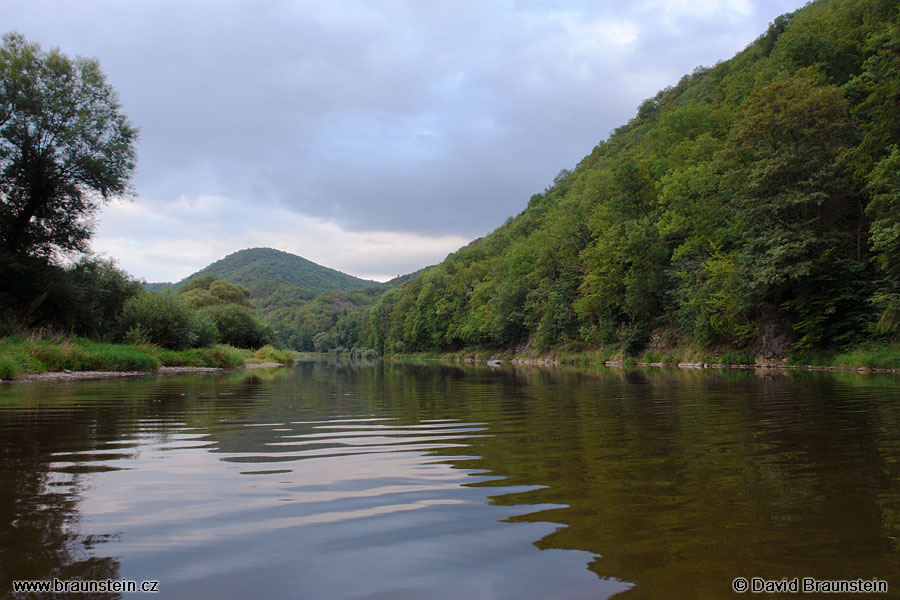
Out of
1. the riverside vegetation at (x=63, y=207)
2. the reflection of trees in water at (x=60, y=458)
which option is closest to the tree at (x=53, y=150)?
the riverside vegetation at (x=63, y=207)

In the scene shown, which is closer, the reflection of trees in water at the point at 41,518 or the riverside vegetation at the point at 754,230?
the reflection of trees in water at the point at 41,518

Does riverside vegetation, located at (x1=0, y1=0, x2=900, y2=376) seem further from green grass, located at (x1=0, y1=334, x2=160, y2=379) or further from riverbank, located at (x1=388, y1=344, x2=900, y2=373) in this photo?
green grass, located at (x1=0, y1=334, x2=160, y2=379)

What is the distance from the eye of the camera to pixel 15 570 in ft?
7.44

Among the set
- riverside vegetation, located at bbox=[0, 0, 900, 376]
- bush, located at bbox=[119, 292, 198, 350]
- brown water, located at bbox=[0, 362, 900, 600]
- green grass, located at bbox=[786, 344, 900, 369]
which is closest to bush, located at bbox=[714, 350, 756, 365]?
riverside vegetation, located at bbox=[0, 0, 900, 376]

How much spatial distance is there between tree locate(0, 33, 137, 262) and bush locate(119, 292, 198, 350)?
13.8ft

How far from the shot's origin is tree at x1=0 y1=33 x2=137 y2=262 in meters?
24.7

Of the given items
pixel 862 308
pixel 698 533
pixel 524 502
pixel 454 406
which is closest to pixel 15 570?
pixel 524 502

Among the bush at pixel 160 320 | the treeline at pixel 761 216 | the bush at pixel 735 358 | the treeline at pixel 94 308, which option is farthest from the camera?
the bush at pixel 735 358

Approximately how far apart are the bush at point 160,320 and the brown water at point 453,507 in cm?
2517

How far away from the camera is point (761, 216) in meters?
28.5

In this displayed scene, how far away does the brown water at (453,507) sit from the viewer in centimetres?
232

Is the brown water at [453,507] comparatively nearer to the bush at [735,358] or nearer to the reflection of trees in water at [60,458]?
the reflection of trees in water at [60,458]

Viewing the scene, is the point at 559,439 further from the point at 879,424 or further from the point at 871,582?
the point at 879,424

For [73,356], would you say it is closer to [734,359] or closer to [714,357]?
[734,359]
